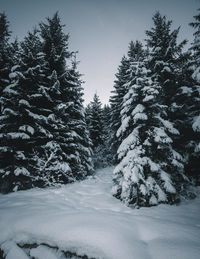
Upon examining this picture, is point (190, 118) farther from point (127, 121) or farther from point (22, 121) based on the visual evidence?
point (22, 121)

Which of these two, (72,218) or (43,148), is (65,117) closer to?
(43,148)

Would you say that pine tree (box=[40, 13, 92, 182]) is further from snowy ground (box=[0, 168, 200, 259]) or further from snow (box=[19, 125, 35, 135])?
snowy ground (box=[0, 168, 200, 259])

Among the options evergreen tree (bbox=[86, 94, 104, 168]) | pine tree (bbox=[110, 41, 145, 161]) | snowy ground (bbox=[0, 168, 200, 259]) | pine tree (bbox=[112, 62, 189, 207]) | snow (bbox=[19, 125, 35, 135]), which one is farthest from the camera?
evergreen tree (bbox=[86, 94, 104, 168])

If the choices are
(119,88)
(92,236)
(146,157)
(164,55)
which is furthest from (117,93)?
(92,236)

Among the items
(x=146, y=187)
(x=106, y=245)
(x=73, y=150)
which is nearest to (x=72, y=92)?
(x=73, y=150)

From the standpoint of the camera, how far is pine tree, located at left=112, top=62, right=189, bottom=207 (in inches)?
252

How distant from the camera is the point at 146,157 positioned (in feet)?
22.5

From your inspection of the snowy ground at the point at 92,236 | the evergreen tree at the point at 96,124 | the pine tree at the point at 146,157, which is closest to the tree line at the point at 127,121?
the pine tree at the point at 146,157

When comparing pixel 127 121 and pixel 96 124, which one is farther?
pixel 96 124

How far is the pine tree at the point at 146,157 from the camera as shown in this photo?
640 centimetres

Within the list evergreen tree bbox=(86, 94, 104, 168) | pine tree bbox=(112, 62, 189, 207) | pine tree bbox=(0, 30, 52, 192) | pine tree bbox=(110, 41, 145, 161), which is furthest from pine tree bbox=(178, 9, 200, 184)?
evergreen tree bbox=(86, 94, 104, 168)

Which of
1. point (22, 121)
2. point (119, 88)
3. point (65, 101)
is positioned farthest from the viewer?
point (119, 88)

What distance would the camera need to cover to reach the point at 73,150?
36.9 feet

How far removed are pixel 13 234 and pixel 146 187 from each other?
501 cm
